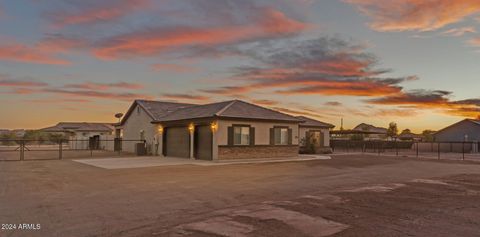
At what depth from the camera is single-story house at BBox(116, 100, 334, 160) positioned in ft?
79.3

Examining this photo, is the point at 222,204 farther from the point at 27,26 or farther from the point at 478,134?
the point at 478,134

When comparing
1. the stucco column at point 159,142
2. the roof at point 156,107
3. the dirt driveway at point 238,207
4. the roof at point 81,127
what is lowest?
the dirt driveway at point 238,207

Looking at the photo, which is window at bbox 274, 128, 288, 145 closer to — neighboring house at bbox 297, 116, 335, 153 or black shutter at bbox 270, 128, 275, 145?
black shutter at bbox 270, 128, 275, 145

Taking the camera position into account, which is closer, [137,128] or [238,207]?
[238,207]

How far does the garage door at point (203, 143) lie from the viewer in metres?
24.3

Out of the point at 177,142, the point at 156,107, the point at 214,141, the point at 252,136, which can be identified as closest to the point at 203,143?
the point at 214,141

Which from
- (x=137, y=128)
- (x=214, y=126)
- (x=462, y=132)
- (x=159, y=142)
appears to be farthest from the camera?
(x=462, y=132)

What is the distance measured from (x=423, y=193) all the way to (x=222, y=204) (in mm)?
6279

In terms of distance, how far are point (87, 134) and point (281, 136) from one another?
111 feet

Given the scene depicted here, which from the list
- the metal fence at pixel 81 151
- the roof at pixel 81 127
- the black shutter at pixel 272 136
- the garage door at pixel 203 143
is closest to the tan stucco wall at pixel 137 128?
the metal fence at pixel 81 151

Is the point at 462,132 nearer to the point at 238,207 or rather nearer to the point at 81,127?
the point at 238,207

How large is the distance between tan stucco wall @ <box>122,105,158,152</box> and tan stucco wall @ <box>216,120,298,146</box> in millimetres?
9114

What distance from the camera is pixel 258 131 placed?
26.0 meters

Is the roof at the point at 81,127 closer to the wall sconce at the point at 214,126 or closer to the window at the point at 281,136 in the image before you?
the window at the point at 281,136
